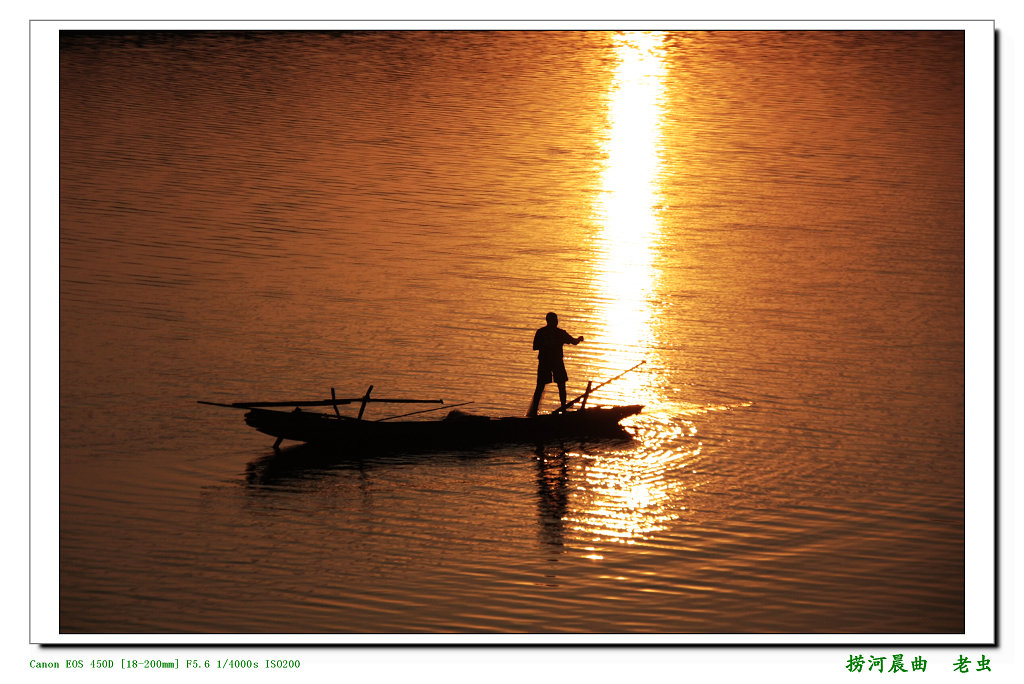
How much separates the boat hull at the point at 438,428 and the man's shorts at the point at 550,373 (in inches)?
28.9

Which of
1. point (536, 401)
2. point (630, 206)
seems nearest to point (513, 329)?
point (536, 401)

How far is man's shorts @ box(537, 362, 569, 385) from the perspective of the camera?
1590cm

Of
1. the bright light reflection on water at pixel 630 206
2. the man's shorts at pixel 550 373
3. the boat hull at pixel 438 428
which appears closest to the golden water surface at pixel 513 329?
the bright light reflection on water at pixel 630 206

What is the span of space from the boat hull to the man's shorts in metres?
0.73

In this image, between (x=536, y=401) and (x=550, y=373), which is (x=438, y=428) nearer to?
(x=536, y=401)

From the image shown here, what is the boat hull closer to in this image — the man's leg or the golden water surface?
the golden water surface

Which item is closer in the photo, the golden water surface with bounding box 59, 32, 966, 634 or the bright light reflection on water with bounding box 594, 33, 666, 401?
the golden water surface with bounding box 59, 32, 966, 634

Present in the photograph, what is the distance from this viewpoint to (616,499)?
1330 centimetres

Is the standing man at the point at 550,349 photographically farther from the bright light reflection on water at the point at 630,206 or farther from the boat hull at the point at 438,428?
the bright light reflection on water at the point at 630,206

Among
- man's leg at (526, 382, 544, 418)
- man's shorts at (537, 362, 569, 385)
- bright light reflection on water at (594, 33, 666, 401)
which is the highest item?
bright light reflection on water at (594, 33, 666, 401)

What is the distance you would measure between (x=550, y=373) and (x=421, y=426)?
2.16m

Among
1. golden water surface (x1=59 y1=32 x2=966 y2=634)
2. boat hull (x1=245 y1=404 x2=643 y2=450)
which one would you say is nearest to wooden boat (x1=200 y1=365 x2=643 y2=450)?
boat hull (x1=245 y1=404 x2=643 y2=450)

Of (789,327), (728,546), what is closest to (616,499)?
(728,546)

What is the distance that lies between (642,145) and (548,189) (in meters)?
4.69
